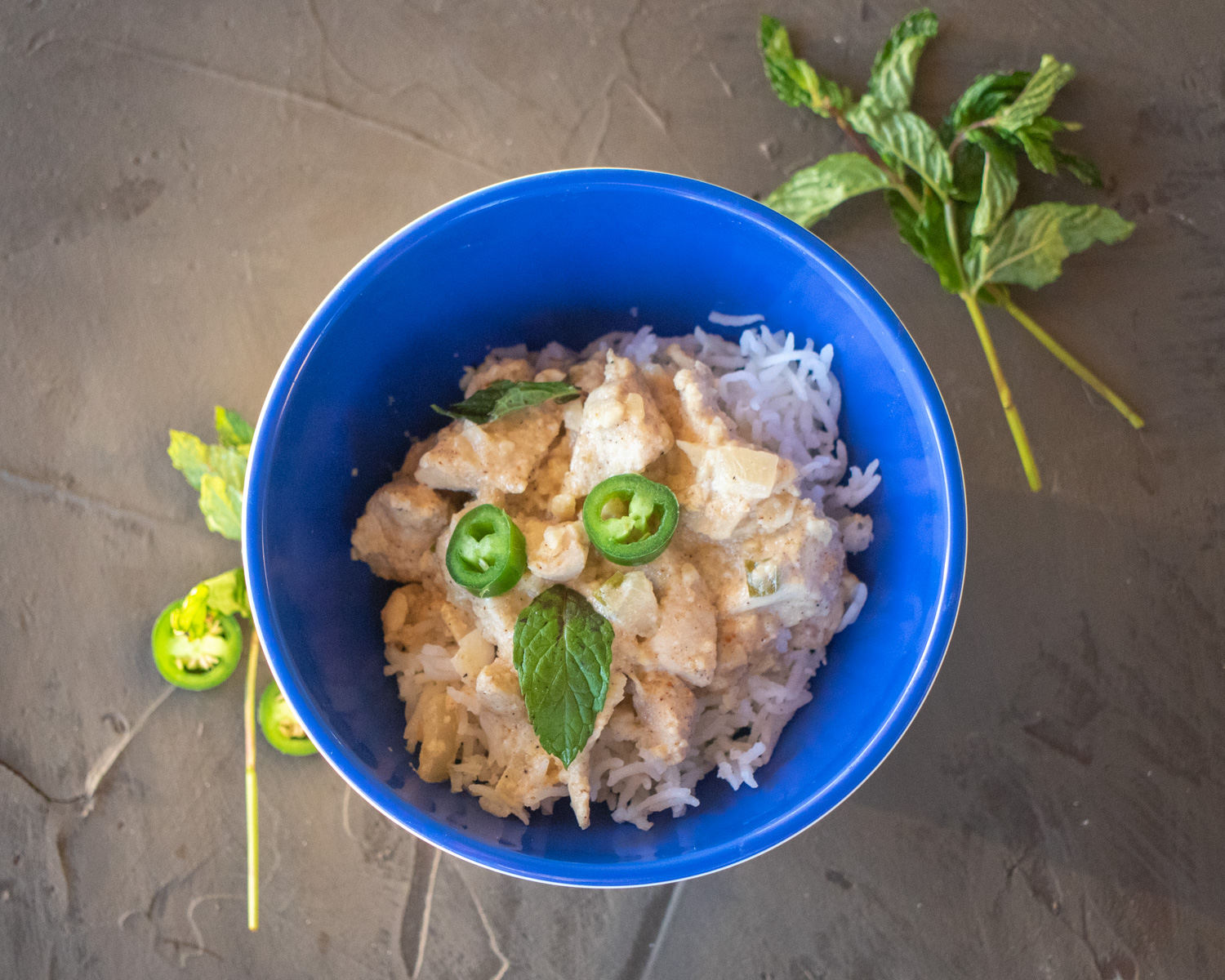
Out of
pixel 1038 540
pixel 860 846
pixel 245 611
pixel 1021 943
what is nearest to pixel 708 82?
pixel 1038 540

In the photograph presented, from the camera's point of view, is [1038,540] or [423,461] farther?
[1038,540]

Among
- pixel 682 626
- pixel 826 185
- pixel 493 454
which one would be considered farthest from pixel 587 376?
pixel 826 185

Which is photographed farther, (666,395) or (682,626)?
(666,395)

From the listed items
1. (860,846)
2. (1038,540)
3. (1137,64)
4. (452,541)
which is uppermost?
(1137,64)

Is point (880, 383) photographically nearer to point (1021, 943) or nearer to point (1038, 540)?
point (1038, 540)

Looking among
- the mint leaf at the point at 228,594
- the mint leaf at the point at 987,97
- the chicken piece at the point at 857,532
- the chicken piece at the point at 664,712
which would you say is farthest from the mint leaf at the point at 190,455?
the mint leaf at the point at 987,97

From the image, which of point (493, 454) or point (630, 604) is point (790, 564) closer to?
point (630, 604)
